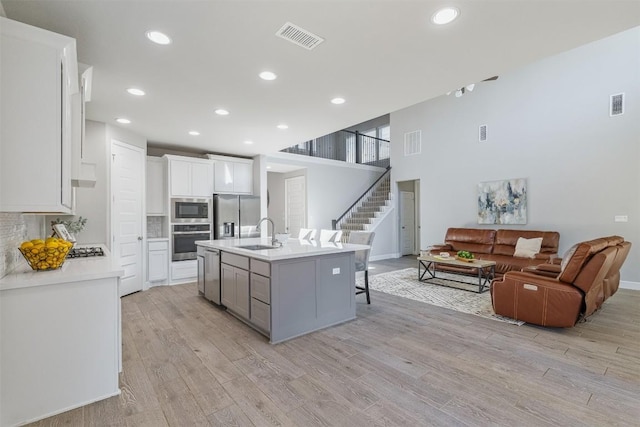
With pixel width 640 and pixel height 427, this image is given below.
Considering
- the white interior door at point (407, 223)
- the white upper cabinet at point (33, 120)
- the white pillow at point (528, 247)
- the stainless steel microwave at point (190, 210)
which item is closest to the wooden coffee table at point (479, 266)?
the white pillow at point (528, 247)

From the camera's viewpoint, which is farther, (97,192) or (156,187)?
(156,187)

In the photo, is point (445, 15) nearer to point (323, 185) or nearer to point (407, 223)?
point (323, 185)

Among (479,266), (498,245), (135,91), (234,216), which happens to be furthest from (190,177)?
(498,245)

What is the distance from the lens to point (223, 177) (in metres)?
6.21

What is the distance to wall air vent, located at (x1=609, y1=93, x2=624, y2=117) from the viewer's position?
4.90 m

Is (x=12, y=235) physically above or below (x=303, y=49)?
below

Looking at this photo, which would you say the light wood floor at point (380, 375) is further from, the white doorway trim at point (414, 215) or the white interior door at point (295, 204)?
the white doorway trim at point (414, 215)

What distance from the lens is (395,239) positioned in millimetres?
8617

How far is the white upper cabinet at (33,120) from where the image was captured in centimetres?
160

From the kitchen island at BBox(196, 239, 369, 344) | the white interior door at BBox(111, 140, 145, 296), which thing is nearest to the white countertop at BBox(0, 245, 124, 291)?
the kitchen island at BBox(196, 239, 369, 344)

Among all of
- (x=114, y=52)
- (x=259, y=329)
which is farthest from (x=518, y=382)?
(x=114, y=52)

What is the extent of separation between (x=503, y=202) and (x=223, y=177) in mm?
5901

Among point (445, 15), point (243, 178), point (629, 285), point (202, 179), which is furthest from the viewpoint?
point (243, 178)

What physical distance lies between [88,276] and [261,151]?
4.66 m
